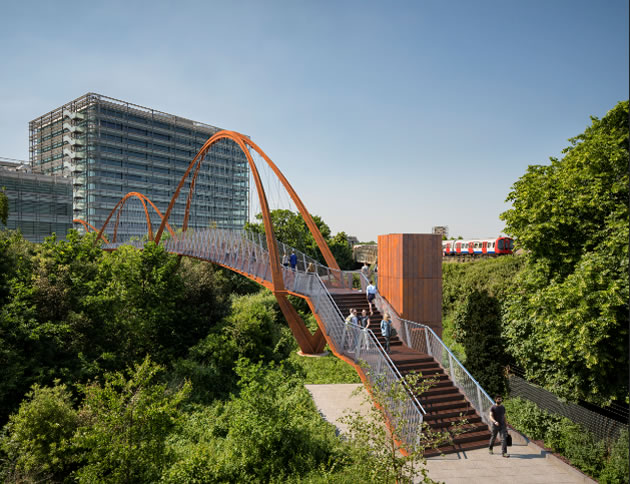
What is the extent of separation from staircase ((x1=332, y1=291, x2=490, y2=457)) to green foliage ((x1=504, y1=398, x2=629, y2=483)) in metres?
1.53

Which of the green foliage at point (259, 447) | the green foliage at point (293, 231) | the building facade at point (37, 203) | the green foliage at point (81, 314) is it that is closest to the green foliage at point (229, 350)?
the green foliage at point (81, 314)

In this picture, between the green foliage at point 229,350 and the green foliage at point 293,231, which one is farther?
the green foliage at point 293,231

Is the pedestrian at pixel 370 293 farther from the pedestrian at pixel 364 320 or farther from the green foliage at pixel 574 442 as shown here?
the green foliage at pixel 574 442

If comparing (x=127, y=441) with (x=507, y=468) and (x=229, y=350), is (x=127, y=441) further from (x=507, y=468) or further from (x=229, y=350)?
(x=229, y=350)

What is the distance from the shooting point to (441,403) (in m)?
10.5

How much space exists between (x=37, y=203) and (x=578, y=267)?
57.2 meters

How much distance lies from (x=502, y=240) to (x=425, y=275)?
19.2 meters

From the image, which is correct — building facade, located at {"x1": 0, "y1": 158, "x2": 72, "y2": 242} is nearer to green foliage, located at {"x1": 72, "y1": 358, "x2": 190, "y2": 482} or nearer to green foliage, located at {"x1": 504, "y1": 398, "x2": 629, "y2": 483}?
green foliage, located at {"x1": 72, "y1": 358, "x2": 190, "y2": 482}

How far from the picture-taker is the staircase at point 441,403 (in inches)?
381

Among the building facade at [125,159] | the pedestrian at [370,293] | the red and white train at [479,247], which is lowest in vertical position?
the pedestrian at [370,293]

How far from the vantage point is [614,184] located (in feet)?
29.5

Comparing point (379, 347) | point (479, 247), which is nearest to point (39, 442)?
point (379, 347)

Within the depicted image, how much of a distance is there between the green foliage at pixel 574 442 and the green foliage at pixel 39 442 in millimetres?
11631

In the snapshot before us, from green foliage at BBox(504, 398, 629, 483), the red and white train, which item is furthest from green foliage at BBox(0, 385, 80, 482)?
the red and white train
